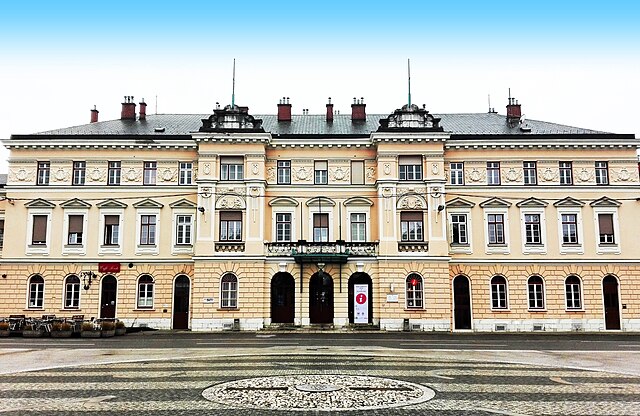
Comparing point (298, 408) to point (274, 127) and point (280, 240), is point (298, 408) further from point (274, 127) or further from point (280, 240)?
point (274, 127)

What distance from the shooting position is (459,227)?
118 ft

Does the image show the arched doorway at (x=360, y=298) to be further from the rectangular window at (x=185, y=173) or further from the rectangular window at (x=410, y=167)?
the rectangular window at (x=185, y=173)

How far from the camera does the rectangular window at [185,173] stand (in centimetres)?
3653

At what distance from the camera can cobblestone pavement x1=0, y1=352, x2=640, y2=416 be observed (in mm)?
10125

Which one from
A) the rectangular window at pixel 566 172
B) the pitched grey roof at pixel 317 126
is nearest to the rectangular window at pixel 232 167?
the pitched grey roof at pixel 317 126

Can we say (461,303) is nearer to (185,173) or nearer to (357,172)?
(357,172)

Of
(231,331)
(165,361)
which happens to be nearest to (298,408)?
(165,361)

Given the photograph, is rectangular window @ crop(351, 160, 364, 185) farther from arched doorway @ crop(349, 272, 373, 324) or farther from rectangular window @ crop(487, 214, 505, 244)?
rectangular window @ crop(487, 214, 505, 244)

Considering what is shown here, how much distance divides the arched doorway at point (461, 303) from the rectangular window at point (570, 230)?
6.80m

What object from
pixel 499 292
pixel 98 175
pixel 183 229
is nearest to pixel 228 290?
pixel 183 229

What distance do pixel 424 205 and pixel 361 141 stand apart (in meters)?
5.71

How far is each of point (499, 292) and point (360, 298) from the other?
28.9 ft

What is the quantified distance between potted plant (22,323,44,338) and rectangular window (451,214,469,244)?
24.5 meters

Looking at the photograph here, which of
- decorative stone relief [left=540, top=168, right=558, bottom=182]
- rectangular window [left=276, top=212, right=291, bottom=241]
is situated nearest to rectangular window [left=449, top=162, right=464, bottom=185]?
decorative stone relief [left=540, top=168, right=558, bottom=182]
